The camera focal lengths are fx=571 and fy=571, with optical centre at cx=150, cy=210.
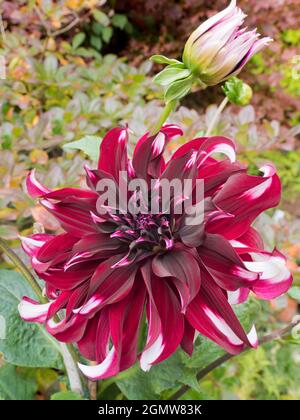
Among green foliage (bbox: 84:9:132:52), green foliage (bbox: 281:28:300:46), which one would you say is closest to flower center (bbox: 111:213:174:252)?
green foliage (bbox: 84:9:132:52)

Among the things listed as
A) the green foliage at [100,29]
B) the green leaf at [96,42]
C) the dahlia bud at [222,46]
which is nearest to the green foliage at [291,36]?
the green foliage at [100,29]

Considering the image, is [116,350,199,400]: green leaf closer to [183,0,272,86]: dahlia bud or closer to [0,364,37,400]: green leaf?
[0,364,37,400]: green leaf

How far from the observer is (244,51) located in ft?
0.95

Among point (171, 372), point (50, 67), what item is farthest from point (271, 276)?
point (50, 67)

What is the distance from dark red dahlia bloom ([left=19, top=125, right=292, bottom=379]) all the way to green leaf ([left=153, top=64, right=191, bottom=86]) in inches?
1.2

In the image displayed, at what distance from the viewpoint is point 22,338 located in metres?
0.42

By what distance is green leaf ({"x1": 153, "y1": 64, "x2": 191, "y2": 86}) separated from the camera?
29 cm

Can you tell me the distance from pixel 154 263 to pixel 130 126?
359 mm

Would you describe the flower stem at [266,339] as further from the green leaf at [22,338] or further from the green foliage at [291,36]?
the green foliage at [291,36]

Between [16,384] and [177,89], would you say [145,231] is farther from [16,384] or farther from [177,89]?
[16,384]

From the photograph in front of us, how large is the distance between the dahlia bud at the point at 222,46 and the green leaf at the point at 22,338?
0.75 ft

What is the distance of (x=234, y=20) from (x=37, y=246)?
165mm

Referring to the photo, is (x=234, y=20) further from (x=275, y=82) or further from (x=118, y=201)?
(x=275, y=82)
